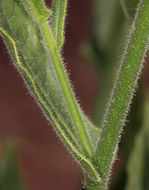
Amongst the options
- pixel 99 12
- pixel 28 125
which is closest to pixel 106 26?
pixel 99 12

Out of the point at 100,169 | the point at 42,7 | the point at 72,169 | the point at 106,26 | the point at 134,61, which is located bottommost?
the point at 72,169

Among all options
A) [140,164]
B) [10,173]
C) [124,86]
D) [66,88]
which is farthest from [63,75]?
[10,173]

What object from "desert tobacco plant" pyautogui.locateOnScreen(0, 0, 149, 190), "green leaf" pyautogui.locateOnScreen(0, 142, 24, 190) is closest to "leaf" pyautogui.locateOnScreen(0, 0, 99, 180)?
"desert tobacco plant" pyautogui.locateOnScreen(0, 0, 149, 190)

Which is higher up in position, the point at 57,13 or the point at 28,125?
the point at 57,13

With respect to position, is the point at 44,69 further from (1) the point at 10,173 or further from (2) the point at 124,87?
(1) the point at 10,173

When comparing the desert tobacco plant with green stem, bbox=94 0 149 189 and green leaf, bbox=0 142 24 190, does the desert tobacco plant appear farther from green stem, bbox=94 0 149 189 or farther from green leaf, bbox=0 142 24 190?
green leaf, bbox=0 142 24 190

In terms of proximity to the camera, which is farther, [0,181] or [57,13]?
[0,181]

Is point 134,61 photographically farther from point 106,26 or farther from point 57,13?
point 106,26
